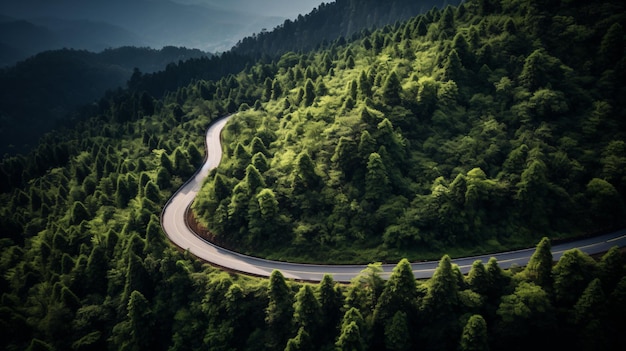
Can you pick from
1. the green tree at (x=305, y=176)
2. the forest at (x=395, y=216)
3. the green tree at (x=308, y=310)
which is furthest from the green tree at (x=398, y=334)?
the green tree at (x=305, y=176)

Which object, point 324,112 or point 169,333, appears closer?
point 169,333

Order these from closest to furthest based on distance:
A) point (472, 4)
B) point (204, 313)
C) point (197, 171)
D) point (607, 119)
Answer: point (204, 313) → point (607, 119) → point (197, 171) → point (472, 4)

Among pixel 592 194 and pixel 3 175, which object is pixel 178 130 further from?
pixel 592 194

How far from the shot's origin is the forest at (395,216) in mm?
41938

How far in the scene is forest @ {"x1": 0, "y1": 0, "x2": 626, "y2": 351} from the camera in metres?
41.9

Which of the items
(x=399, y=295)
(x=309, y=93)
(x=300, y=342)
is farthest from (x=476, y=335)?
(x=309, y=93)

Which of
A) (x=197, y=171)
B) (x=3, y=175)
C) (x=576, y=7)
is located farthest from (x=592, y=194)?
(x=3, y=175)

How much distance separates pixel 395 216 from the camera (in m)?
55.2

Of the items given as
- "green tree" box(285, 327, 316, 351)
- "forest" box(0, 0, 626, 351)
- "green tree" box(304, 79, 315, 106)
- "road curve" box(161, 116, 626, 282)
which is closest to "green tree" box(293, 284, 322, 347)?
"forest" box(0, 0, 626, 351)

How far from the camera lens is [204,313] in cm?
4981

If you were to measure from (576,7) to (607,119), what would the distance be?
26947 mm

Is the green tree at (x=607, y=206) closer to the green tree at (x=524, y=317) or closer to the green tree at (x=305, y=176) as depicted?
the green tree at (x=524, y=317)

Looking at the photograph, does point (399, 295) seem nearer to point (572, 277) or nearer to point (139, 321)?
point (572, 277)

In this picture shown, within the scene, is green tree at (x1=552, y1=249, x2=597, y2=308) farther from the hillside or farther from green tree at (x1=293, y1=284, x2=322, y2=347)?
green tree at (x1=293, y1=284, x2=322, y2=347)
